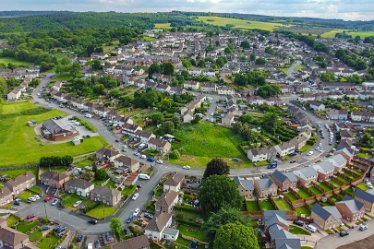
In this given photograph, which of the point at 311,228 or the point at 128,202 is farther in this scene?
the point at 128,202

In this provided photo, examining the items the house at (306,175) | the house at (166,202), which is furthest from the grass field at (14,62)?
the house at (306,175)

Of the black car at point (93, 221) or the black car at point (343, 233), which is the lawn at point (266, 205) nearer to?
the black car at point (343, 233)

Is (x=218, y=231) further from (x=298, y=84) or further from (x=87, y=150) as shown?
(x=298, y=84)

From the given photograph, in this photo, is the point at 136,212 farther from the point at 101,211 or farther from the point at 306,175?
the point at 306,175

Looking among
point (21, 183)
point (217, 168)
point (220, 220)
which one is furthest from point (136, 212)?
point (21, 183)

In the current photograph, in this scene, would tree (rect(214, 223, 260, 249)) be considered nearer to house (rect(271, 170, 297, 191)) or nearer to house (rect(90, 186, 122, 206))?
house (rect(271, 170, 297, 191))

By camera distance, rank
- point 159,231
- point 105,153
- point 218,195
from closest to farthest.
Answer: point 159,231
point 218,195
point 105,153
